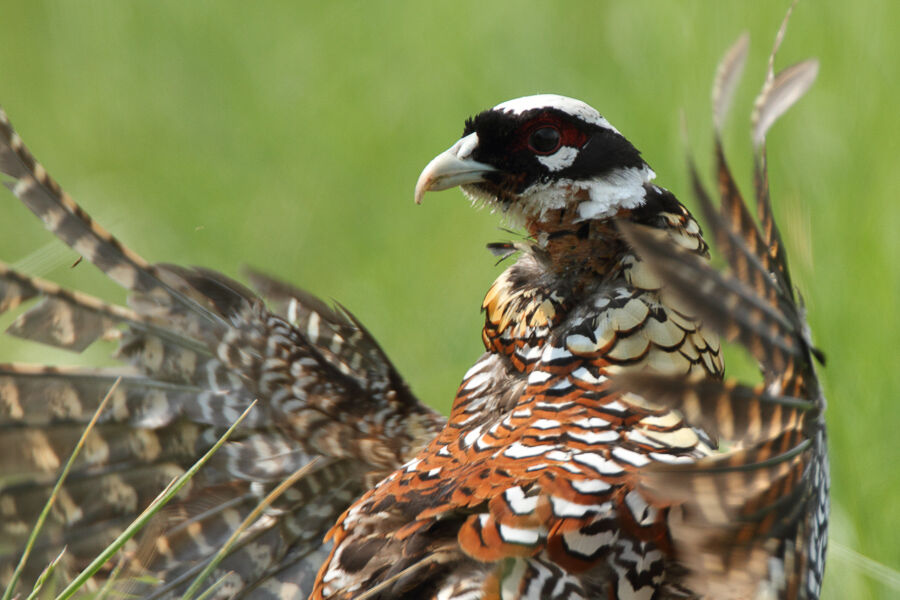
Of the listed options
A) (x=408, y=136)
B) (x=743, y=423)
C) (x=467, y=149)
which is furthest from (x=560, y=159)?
(x=408, y=136)

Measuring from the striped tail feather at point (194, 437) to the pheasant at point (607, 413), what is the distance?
0.44 meters

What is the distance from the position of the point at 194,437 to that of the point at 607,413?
1.06 meters

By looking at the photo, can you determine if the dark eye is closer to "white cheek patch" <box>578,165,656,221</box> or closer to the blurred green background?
"white cheek patch" <box>578,165,656,221</box>

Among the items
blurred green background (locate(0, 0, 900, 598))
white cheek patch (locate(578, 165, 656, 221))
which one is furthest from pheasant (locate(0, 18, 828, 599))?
blurred green background (locate(0, 0, 900, 598))

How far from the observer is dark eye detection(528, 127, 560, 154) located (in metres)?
2.35

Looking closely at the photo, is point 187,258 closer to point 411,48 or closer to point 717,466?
point 411,48

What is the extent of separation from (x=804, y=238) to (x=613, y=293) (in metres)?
0.41

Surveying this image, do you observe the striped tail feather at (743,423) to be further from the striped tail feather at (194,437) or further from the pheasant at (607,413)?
the striped tail feather at (194,437)

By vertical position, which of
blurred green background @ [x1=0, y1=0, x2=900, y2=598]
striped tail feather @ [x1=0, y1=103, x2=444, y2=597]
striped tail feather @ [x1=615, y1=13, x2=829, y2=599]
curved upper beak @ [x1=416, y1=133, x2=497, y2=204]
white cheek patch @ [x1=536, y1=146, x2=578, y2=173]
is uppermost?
blurred green background @ [x1=0, y1=0, x2=900, y2=598]

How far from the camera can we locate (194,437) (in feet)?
9.07

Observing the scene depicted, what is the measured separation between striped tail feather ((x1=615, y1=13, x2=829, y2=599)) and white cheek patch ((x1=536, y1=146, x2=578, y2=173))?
41cm

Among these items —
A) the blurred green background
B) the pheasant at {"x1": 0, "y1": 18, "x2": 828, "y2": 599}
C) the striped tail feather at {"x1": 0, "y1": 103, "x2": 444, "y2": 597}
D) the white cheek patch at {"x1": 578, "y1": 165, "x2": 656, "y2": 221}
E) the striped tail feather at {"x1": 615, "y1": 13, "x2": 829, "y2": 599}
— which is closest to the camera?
the striped tail feather at {"x1": 615, "y1": 13, "x2": 829, "y2": 599}

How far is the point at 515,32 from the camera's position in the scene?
5.86 m

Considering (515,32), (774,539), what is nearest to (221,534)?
(774,539)
